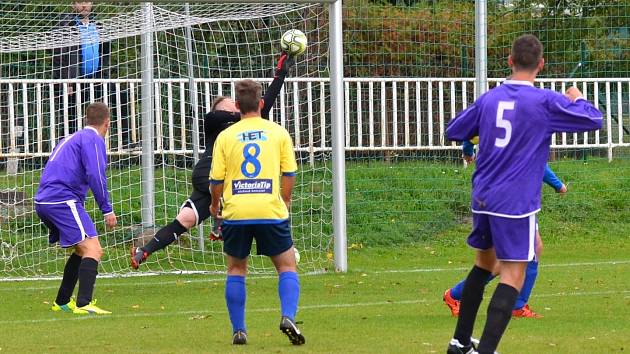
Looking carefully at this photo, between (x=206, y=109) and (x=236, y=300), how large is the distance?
7518 millimetres

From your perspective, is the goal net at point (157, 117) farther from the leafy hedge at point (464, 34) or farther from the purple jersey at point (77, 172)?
the purple jersey at point (77, 172)

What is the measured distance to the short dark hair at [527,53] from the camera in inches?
276

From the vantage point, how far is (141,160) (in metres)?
14.5

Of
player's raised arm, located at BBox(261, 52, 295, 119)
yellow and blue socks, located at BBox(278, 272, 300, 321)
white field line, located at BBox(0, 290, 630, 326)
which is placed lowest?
white field line, located at BBox(0, 290, 630, 326)

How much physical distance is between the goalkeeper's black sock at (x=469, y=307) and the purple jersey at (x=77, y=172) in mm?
4041

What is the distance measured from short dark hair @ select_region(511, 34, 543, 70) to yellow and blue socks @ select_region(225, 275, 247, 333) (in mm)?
2447

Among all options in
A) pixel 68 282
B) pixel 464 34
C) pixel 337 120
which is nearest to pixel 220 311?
pixel 68 282

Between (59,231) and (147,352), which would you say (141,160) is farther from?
(147,352)

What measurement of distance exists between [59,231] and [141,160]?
4019 mm

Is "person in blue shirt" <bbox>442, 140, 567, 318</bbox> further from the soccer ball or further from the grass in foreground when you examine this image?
the soccer ball

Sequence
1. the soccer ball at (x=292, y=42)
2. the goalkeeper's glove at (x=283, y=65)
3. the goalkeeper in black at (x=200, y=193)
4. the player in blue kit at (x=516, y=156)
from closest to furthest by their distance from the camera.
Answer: the player in blue kit at (x=516, y=156) → the goalkeeper's glove at (x=283, y=65) → the soccer ball at (x=292, y=42) → the goalkeeper in black at (x=200, y=193)

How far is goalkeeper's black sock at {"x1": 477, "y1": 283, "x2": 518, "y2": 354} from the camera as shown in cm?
675

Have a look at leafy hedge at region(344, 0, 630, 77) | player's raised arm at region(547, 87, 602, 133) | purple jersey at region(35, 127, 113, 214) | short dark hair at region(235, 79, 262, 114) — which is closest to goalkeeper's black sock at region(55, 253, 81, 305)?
purple jersey at region(35, 127, 113, 214)

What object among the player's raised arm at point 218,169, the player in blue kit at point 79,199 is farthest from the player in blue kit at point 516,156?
the player in blue kit at point 79,199
